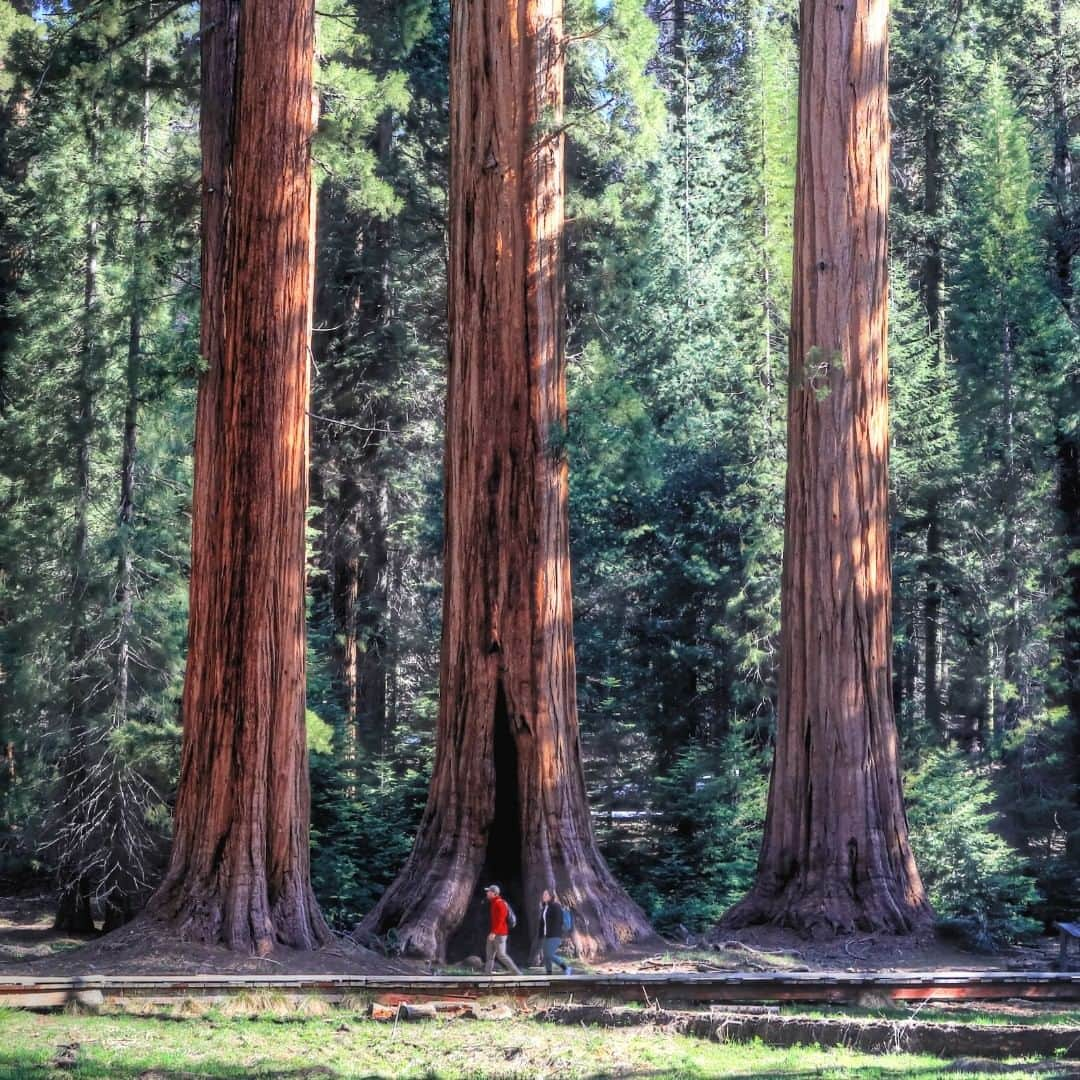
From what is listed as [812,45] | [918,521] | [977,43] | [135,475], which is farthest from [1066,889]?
[977,43]

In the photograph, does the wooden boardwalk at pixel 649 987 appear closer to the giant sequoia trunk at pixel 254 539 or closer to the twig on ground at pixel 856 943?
the giant sequoia trunk at pixel 254 539

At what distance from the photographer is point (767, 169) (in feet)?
96.7

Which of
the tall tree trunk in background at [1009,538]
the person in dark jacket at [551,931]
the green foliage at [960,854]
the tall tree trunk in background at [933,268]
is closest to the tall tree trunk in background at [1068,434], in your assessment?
the tall tree trunk in background at [1009,538]

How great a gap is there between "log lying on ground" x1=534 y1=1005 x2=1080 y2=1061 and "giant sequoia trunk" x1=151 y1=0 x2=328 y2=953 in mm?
3969

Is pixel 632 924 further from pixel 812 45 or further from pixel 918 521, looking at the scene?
pixel 918 521

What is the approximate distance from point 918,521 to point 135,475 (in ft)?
55.3

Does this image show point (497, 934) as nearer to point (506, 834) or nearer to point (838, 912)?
point (506, 834)

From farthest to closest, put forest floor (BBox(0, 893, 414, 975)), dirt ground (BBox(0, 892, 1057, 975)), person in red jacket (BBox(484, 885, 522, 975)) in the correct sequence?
person in red jacket (BBox(484, 885, 522, 975)), dirt ground (BBox(0, 892, 1057, 975)), forest floor (BBox(0, 893, 414, 975))

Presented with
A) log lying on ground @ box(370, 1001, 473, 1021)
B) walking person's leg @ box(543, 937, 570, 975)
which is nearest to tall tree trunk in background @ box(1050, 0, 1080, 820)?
walking person's leg @ box(543, 937, 570, 975)

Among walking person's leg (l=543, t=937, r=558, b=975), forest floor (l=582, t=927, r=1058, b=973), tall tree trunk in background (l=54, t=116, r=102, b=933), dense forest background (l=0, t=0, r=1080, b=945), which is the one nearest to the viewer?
walking person's leg (l=543, t=937, r=558, b=975)

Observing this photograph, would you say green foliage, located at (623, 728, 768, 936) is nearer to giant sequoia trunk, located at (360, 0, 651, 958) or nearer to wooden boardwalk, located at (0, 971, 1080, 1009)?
giant sequoia trunk, located at (360, 0, 651, 958)

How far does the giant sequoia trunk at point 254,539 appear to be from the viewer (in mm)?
13445

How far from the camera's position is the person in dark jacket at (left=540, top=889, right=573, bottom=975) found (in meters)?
12.6

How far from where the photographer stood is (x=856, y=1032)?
31.8 feet
